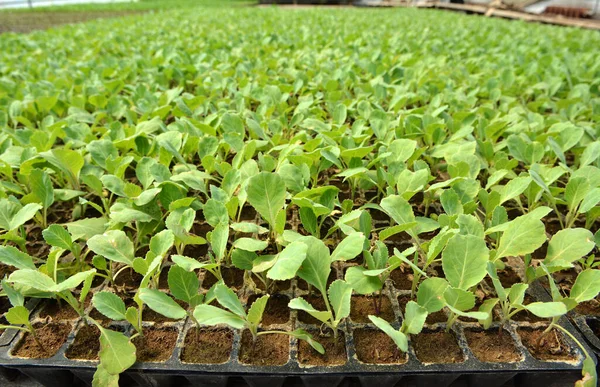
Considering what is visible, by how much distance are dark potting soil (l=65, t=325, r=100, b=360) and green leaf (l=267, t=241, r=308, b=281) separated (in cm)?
37

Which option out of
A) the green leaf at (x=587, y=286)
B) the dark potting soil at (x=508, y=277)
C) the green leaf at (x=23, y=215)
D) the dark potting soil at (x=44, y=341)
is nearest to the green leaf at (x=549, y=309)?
the green leaf at (x=587, y=286)

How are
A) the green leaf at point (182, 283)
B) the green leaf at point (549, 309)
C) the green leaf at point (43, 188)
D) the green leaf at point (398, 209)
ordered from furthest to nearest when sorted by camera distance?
1. the green leaf at point (43, 188)
2. the green leaf at point (398, 209)
3. the green leaf at point (182, 283)
4. the green leaf at point (549, 309)

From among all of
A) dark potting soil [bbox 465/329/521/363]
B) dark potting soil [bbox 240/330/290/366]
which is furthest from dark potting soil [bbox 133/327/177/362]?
dark potting soil [bbox 465/329/521/363]

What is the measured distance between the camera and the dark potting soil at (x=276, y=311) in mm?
810

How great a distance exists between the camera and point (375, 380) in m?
0.71

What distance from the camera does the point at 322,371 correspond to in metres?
0.70

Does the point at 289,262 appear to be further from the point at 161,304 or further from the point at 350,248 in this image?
the point at 161,304

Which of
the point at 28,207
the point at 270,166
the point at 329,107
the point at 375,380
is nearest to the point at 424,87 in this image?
the point at 329,107

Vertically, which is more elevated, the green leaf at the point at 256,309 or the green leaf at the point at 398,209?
the green leaf at the point at 398,209

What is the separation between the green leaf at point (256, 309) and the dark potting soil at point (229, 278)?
0.19 meters

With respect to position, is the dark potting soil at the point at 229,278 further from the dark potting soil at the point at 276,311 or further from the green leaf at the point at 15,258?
the green leaf at the point at 15,258

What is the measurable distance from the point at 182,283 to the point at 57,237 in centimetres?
31

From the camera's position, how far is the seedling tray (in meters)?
0.70

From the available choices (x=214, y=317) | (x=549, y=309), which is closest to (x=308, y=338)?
(x=214, y=317)
